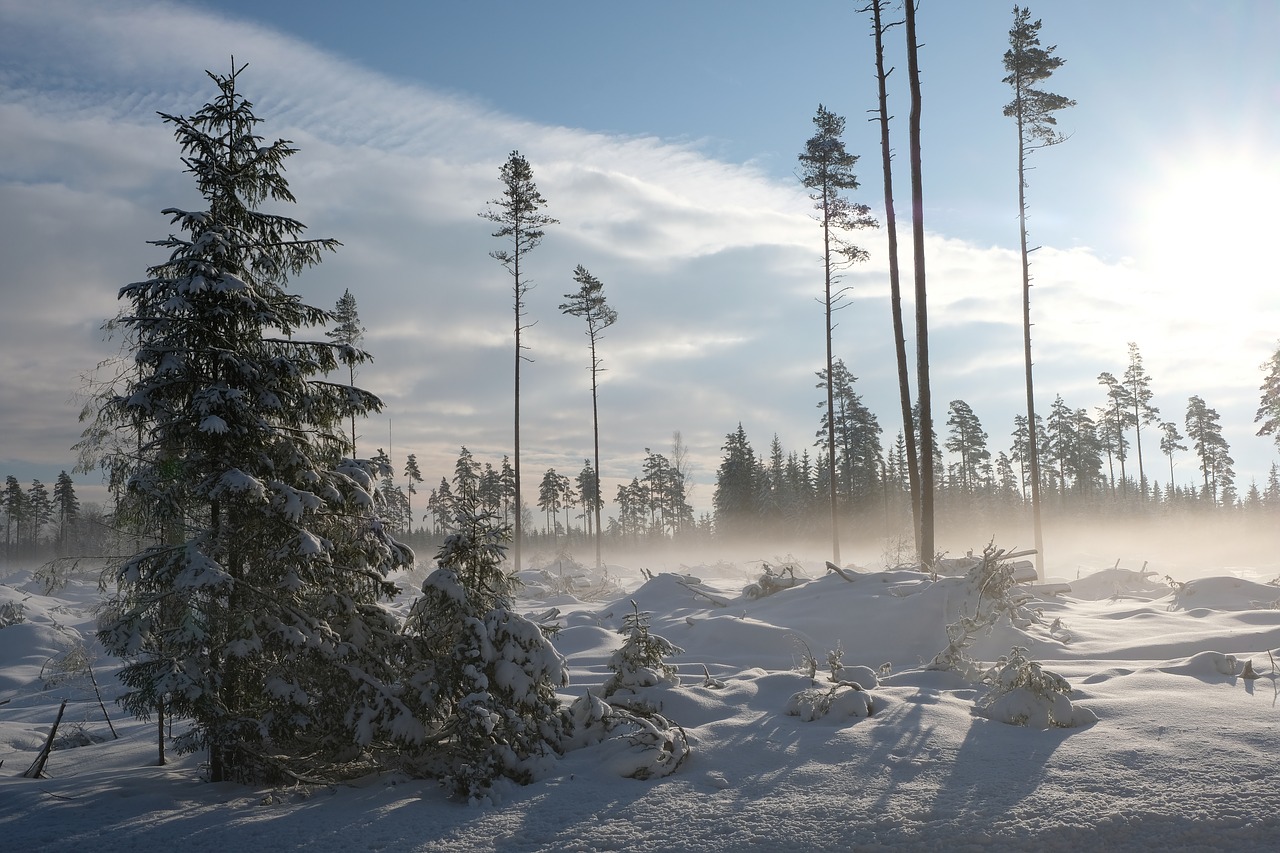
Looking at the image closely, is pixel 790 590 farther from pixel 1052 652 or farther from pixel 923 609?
pixel 1052 652

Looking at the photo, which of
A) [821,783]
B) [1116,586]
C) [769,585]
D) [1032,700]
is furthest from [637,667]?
[1116,586]

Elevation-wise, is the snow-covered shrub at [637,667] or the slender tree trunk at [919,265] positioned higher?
the slender tree trunk at [919,265]

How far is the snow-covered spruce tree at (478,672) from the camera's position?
17.6 feet

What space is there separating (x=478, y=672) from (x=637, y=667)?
1.75m

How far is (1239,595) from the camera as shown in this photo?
38.5 feet

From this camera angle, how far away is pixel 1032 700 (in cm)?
580

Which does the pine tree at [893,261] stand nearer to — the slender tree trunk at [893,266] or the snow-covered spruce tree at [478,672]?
the slender tree trunk at [893,266]

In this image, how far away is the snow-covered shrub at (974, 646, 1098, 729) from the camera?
566 centimetres

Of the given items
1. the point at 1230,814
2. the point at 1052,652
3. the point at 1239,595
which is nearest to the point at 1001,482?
the point at 1239,595

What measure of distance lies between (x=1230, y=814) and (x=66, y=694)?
43.7 feet

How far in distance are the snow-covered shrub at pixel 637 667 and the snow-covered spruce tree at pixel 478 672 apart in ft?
2.38

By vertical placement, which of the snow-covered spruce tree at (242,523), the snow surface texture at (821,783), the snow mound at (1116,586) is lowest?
the snow mound at (1116,586)

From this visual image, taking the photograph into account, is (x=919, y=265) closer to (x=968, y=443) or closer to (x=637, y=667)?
(x=637, y=667)

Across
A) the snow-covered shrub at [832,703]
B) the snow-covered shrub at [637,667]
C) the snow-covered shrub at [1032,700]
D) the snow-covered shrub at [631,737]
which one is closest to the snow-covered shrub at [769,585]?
the snow-covered shrub at [637,667]
